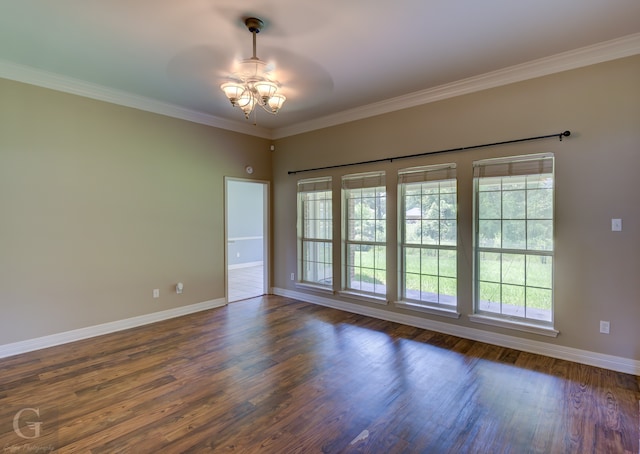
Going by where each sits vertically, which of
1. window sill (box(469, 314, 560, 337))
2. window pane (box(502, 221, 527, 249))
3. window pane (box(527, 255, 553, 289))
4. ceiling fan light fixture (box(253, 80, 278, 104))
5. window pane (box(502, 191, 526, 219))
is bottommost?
window sill (box(469, 314, 560, 337))

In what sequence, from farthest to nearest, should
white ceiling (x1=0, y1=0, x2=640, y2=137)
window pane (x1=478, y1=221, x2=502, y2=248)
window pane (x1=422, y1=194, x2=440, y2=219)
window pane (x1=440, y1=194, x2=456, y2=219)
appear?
window pane (x1=422, y1=194, x2=440, y2=219), window pane (x1=440, y1=194, x2=456, y2=219), window pane (x1=478, y1=221, x2=502, y2=248), white ceiling (x1=0, y1=0, x2=640, y2=137)

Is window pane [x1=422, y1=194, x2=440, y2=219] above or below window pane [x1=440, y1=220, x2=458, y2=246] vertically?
above

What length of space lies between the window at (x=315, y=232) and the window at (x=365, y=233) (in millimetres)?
331

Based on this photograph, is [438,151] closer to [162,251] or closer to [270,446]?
[270,446]

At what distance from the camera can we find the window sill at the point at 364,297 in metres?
4.60

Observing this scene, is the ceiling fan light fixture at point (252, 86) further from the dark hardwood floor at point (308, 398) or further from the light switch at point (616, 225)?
the light switch at point (616, 225)

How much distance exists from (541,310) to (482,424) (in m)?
1.77

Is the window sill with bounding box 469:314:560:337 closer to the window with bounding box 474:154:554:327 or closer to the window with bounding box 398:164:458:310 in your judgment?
the window with bounding box 474:154:554:327

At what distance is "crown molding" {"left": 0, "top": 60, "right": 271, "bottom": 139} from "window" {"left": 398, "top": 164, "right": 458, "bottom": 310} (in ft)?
10.1

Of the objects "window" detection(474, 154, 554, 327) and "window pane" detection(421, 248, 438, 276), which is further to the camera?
"window pane" detection(421, 248, 438, 276)

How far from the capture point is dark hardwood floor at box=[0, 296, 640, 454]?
2.07 meters

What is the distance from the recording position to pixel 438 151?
400 cm

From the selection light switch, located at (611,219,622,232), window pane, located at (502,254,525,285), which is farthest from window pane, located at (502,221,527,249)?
light switch, located at (611,219,622,232)

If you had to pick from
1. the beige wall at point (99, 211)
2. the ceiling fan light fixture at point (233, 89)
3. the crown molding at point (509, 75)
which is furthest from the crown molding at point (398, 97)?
the ceiling fan light fixture at point (233, 89)
